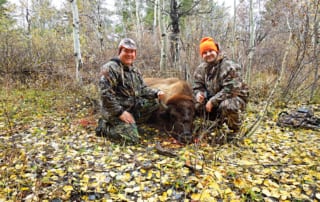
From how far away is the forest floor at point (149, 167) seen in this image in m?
2.68

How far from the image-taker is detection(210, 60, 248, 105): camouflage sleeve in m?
4.12

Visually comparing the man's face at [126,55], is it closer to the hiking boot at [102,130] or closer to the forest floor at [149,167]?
the hiking boot at [102,130]

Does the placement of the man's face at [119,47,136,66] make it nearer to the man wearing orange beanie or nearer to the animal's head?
the animal's head

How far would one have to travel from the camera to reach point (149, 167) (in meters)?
3.23

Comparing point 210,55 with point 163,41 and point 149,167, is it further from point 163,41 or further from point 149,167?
point 163,41

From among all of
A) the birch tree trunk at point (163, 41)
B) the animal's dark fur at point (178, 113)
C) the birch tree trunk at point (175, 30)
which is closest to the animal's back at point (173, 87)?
the animal's dark fur at point (178, 113)

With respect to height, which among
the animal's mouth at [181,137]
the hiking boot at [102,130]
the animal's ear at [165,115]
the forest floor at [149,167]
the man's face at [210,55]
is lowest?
the forest floor at [149,167]

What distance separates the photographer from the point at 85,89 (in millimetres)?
6281

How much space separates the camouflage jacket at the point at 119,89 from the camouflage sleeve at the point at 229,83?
1.26m

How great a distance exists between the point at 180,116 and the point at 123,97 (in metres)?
1.13

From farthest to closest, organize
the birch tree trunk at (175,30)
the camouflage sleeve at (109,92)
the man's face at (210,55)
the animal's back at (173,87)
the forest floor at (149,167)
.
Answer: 1. the birch tree trunk at (175,30)
2. the animal's back at (173,87)
3. the man's face at (210,55)
4. the camouflage sleeve at (109,92)
5. the forest floor at (149,167)

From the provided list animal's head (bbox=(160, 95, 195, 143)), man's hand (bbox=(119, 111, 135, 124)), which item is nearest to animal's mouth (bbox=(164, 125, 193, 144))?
animal's head (bbox=(160, 95, 195, 143))

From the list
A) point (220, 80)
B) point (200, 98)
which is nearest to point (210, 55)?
point (220, 80)

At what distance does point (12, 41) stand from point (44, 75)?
1714mm
